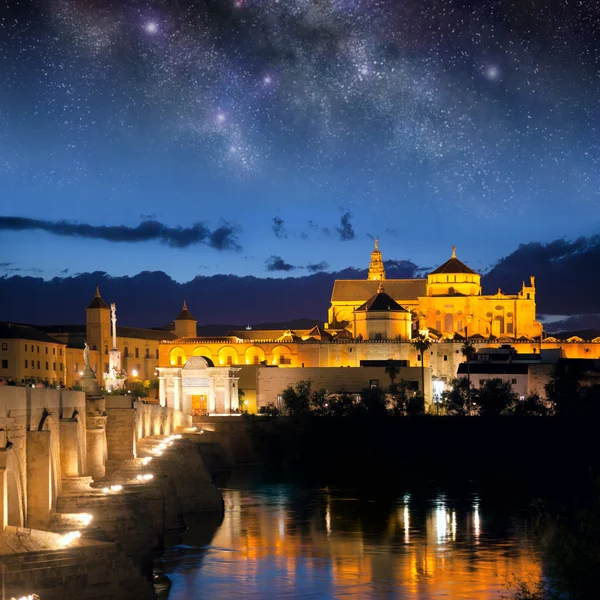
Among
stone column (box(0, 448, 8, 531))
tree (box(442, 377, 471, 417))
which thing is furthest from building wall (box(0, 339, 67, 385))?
stone column (box(0, 448, 8, 531))

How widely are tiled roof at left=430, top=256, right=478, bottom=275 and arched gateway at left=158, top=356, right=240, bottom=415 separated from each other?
39.6m

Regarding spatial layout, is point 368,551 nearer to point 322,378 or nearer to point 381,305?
point 322,378

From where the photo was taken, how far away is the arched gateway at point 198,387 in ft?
285

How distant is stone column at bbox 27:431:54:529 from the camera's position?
77.4ft

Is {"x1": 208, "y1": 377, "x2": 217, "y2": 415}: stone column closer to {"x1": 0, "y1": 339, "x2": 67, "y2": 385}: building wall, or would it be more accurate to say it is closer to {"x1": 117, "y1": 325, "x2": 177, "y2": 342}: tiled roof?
{"x1": 0, "y1": 339, "x2": 67, "y2": 385}: building wall

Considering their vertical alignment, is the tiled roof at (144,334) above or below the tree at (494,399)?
above

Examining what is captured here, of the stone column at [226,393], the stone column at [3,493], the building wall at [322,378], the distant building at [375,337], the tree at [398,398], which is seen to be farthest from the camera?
the distant building at [375,337]

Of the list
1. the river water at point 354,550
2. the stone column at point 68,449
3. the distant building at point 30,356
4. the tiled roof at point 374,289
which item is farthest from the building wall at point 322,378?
the stone column at point 68,449

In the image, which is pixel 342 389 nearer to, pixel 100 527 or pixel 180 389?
pixel 180 389

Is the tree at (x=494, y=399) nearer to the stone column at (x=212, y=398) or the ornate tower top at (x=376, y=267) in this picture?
the stone column at (x=212, y=398)

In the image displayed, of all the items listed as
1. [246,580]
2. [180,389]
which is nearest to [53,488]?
[246,580]

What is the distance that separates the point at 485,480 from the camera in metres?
61.6

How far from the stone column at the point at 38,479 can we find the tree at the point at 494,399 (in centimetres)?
6015

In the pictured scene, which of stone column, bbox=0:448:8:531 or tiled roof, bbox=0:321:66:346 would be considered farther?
tiled roof, bbox=0:321:66:346
